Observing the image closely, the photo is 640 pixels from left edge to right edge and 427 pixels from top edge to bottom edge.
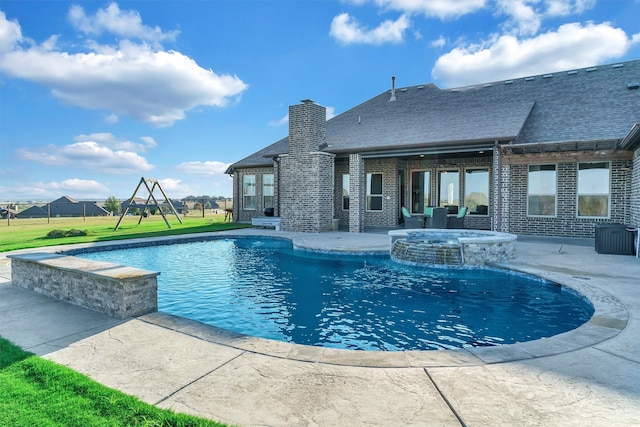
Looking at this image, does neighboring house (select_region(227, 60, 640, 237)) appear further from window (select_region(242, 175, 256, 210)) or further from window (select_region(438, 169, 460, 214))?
window (select_region(242, 175, 256, 210))

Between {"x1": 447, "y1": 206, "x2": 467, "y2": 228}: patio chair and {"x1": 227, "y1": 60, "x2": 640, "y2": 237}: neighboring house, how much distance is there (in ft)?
3.53

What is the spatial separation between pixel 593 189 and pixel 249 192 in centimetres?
1534

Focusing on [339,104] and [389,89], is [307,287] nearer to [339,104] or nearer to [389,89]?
[389,89]

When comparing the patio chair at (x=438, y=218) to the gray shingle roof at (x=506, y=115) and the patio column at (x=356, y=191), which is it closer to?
the gray shingle roof at (x=506, y=115)

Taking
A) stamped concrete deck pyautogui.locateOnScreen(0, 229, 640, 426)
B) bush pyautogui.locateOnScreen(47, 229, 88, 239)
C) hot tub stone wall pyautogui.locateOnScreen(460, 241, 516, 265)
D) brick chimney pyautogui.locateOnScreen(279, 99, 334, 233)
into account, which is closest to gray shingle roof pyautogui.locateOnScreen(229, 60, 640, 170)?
brick chimney pyautogui.locateOnScreen(279, 99, 334, 233)

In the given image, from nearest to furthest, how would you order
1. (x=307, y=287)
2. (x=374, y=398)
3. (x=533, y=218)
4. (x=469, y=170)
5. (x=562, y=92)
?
(x=374, y=398) < (x=307, y=287) < (x=533, y=218) < (x=562, y=92) < (x=469, y=170)

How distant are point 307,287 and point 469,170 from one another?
10959mm

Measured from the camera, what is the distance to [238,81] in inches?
615

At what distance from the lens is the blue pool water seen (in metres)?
4.80

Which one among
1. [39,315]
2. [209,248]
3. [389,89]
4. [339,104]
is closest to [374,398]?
[39,315]

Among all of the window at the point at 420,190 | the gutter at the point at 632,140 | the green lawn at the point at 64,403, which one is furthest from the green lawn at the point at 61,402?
the window at the point at 420,190

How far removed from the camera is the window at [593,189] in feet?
39.0

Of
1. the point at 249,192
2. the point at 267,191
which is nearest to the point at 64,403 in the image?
the point at 267,191

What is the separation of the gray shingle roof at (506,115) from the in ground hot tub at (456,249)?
400 cm
